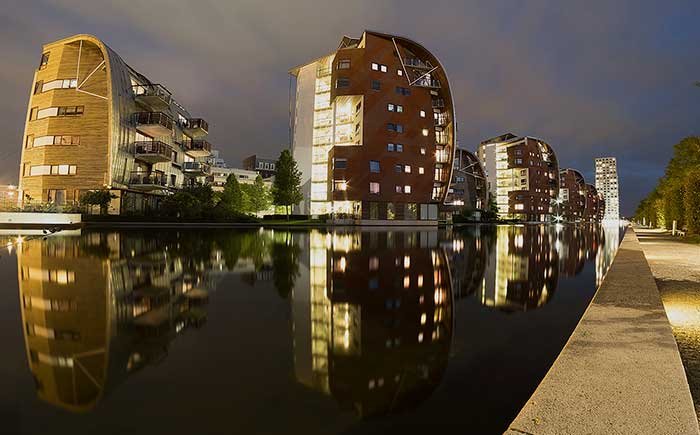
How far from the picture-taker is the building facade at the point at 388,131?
61.6 metres

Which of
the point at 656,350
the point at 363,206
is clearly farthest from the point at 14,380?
the point at 363,206

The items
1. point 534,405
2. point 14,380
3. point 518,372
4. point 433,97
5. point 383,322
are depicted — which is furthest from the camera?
point 433,97

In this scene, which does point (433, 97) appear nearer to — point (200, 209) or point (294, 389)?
point (200, 209)

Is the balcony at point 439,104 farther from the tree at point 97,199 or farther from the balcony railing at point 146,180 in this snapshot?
the tree at point 97,199

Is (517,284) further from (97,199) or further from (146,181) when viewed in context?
(146,181)

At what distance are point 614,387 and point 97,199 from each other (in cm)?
5029

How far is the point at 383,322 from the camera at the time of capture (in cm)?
608

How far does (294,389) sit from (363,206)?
5846cm

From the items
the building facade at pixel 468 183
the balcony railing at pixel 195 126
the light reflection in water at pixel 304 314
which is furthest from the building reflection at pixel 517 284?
the building facade at pixel 468 183

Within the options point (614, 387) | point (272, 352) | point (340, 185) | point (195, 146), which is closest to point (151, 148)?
point (195, 146)

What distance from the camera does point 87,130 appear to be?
46531mm

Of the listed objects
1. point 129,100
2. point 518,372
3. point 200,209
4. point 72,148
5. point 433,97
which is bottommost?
point 518,372

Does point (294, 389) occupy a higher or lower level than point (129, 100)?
lower

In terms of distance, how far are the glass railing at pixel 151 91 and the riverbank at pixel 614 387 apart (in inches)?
2294
